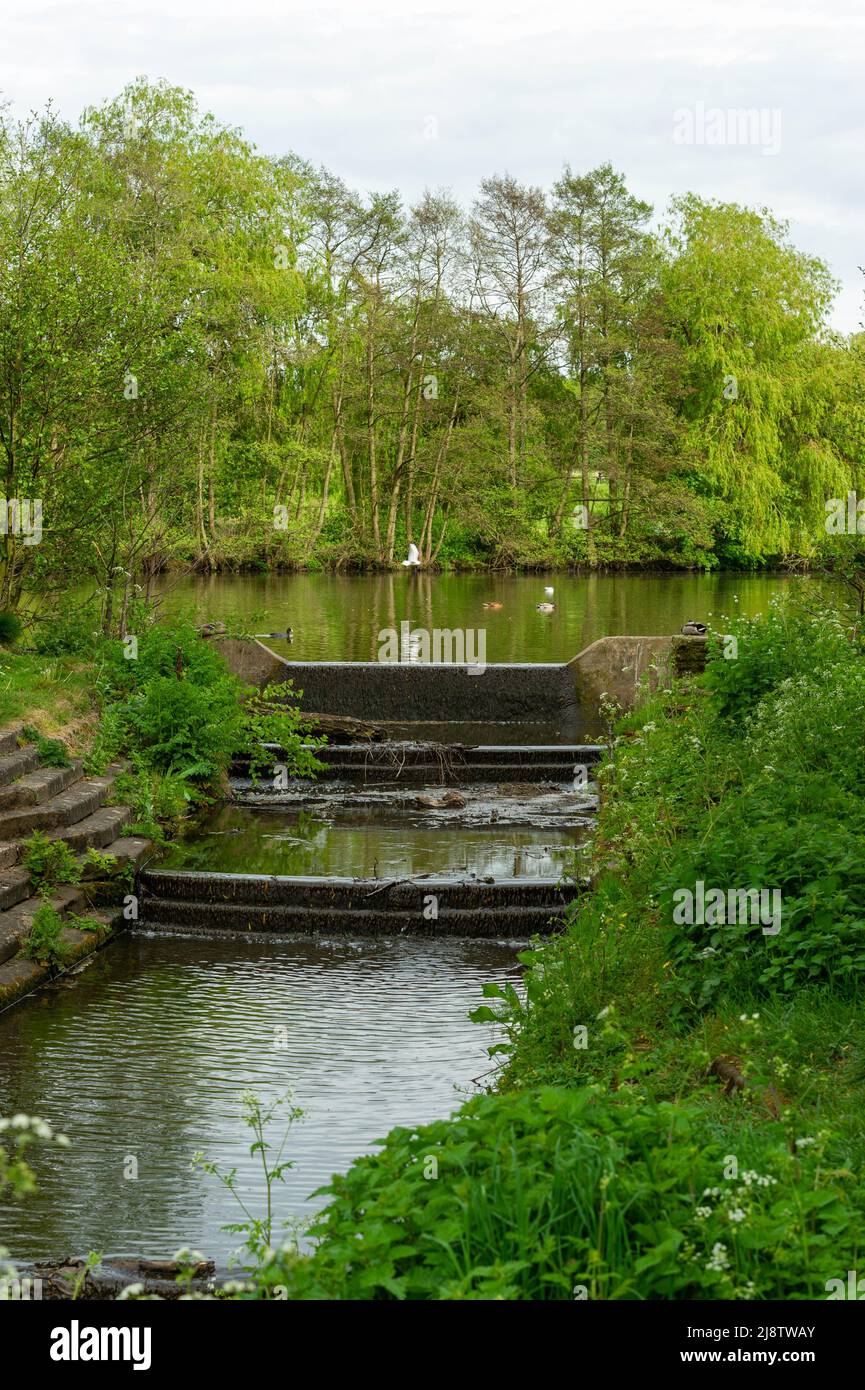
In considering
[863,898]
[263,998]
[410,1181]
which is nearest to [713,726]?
[263,998]

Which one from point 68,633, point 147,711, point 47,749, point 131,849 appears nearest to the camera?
point 131,849

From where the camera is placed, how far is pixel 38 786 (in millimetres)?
10898

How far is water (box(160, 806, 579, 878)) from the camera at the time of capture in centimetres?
1164


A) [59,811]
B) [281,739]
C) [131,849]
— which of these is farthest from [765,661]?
[281,739]

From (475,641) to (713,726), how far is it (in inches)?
582

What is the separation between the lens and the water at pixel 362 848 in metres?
11.6

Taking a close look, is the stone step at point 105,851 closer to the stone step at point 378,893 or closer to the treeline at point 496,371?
the stone step at point 378,893

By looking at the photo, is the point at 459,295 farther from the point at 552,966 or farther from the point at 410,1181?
the point at 410,1181

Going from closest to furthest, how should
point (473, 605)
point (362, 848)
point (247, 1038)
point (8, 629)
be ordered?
1. point (247, 1038)
2. point (362, 848)
3. point (8, 629)
4. point (473, 605)

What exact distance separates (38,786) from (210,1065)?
3.82m

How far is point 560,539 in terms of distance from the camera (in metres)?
49.2

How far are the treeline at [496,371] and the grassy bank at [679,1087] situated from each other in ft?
98.5

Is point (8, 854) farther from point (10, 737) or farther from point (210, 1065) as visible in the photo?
point (210, 1065)

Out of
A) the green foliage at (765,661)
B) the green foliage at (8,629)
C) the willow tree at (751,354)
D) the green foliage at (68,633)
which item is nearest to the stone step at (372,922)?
the green foliage at (765,661)
